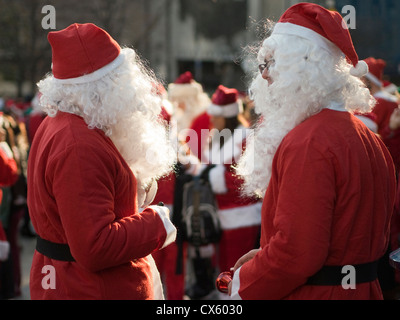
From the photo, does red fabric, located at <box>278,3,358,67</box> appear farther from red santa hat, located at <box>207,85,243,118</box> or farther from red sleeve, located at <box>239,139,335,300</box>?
red santa hat, located at <box>207,85,243,118</box>

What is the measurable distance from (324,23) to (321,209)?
0.70 m

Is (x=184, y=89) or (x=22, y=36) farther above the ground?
(x=22, y=36)

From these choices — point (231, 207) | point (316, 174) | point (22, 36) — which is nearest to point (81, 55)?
point (316, 174)

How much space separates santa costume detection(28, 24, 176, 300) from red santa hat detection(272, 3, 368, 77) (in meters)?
0.76

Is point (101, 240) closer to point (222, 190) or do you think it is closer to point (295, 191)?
point (295, 191)

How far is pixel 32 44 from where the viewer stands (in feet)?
50.9

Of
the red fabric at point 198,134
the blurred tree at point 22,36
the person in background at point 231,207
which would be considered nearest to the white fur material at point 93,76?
the person in background at point 231,207

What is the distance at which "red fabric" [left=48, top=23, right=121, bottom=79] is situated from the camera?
91.7 inches

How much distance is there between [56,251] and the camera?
230 centimetres

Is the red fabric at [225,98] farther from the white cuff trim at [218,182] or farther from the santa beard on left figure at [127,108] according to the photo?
the santa beard on left figure at [127,108]

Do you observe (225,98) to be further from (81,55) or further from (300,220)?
(300,220)

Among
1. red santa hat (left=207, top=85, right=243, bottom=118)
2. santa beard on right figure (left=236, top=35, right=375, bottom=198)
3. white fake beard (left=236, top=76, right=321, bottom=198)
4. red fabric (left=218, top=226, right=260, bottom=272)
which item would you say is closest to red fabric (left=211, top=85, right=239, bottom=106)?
red santa hat (left=207, top=85, right=243, bottom=118)
